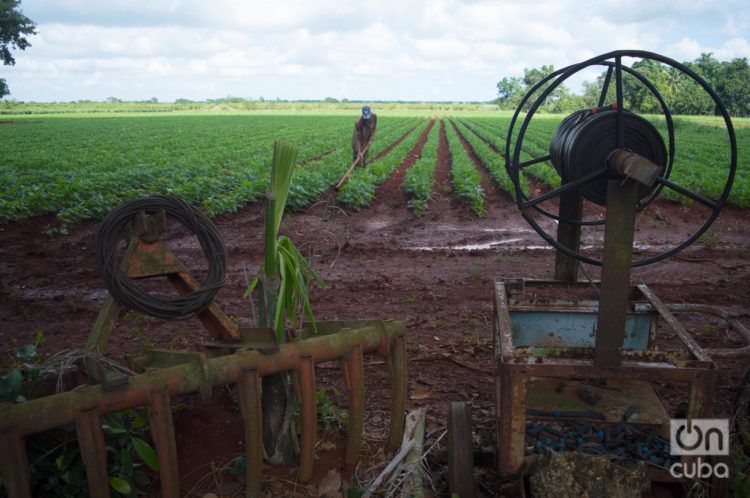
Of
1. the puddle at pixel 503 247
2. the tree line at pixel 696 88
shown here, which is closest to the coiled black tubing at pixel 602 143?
the puddle at pixel 503 247

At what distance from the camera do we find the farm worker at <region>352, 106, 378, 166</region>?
14992 millimetres

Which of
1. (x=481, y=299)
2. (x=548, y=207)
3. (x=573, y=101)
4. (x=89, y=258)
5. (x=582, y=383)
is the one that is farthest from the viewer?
(x=573, y=101)

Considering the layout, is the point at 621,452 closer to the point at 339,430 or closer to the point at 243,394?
the point at 339,430

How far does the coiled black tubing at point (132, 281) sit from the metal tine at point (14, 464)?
0.83m

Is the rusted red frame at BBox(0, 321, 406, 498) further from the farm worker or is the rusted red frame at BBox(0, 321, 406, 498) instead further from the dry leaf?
the farm worker

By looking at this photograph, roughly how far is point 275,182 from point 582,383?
2.15 metres

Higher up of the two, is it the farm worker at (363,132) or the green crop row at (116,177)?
the farm worker at (363,132)

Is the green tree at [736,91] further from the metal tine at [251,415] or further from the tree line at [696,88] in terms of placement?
the metal tine at [251,415]

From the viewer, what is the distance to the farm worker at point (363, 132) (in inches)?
590

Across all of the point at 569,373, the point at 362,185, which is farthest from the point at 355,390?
the point at 362,185

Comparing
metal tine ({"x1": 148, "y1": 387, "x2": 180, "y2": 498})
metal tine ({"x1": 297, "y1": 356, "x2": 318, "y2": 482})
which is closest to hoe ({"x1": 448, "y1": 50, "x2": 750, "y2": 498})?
metal tine ({"x1": 297, "y1": 356, "x2": 318, "y2": 482})

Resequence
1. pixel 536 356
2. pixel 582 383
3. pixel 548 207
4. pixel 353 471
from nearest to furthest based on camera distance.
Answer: pixel 536 356 → pixel 353 471 → pixel 582 383 → pixel 548 207

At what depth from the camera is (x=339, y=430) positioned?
3.72 m

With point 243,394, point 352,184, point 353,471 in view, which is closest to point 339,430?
point 353,471
